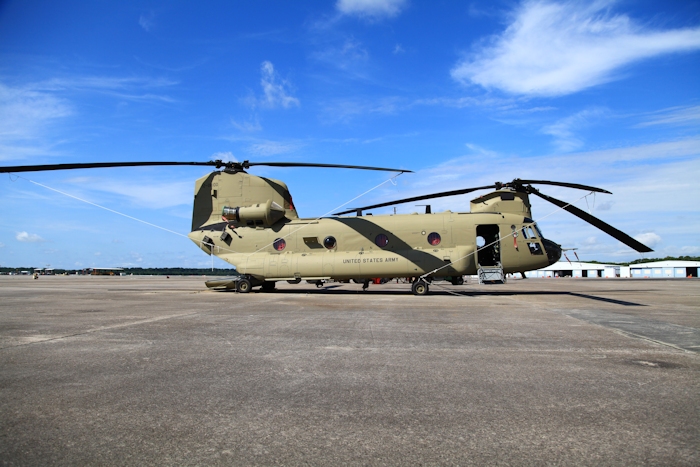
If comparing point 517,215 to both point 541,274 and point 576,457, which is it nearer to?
point 576,457

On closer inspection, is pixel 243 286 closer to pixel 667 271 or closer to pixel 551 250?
pixel 551 250

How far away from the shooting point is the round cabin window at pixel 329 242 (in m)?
20.3

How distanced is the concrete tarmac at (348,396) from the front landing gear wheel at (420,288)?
11.0 m

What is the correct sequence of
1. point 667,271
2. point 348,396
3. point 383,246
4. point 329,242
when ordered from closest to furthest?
1. point 348,396
2. point 383,246
3. point 329,242
4. point 667,271

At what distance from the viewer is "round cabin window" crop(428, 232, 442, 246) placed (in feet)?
63.9

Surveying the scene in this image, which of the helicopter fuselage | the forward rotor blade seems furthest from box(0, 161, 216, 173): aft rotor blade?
the helicopter fuselage

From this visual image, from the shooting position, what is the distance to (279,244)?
824 inches

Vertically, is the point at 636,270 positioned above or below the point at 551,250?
below

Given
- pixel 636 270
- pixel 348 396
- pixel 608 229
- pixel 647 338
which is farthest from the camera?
pixel 636 270

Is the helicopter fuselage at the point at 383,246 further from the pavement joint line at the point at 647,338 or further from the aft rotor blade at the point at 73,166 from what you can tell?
the pavement joint line at the point at 647,338

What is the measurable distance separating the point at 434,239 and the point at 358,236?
3.59 metres

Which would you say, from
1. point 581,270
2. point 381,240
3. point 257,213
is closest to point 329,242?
point 381,240

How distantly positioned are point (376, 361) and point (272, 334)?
8.99 feet

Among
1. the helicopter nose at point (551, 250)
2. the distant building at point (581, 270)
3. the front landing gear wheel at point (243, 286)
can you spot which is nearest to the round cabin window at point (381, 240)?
the front landing gear wheel at point (243, 286)
